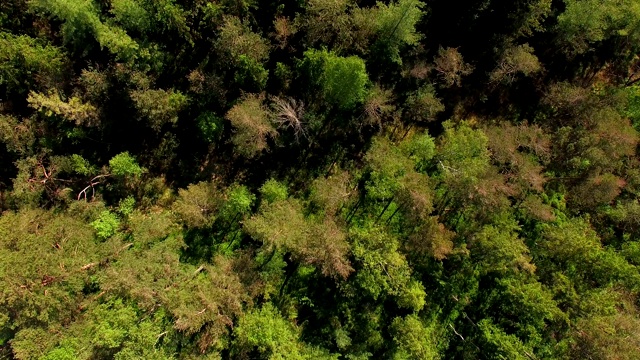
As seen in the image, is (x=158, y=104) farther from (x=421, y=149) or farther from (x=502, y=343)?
(x=502, y=343)

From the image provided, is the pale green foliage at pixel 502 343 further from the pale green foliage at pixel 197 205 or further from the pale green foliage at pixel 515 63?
the pale green foliage at pixel 197 205

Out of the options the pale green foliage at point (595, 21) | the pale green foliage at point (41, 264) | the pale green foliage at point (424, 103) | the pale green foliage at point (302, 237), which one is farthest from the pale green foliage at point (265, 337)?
the pale green foliage at point (595, 21)

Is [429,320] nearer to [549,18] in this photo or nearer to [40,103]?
[549,18]

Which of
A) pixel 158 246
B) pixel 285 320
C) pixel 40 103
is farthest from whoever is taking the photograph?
pixel 285 320

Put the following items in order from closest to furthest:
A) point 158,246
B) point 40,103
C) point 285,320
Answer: point 40,103
point 158,246
point 285,320

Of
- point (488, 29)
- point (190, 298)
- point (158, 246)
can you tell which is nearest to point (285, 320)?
point (190, 298)

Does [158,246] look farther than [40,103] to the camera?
Yes

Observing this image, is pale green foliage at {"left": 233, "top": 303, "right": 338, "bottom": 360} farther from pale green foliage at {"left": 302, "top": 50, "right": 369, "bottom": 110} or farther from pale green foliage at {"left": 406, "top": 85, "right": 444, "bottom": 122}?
pale green foliage at {"left": 406, "top": 85, "right": 444, "bottom": 122}
